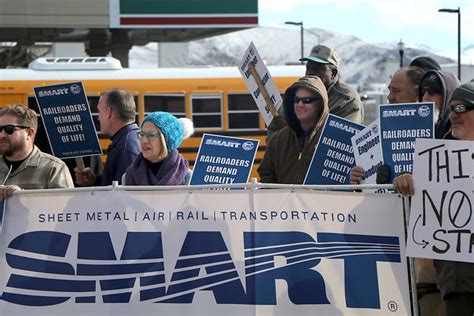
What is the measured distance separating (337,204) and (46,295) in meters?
1.63

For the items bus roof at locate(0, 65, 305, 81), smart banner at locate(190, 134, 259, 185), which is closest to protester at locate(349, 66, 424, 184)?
smart banner at locate(190, 134, 259, 185)

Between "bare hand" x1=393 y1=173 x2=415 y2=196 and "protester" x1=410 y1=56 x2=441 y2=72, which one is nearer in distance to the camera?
"bare hand" x1=393 y1=173 x2=415 y2=196

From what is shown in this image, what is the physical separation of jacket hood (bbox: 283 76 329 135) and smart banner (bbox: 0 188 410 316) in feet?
4.61

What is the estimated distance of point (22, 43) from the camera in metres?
40.5

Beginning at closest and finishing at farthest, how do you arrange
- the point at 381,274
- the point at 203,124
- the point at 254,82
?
1. the point at 381,274
2. the point at 254,82
3. the point at 203,124

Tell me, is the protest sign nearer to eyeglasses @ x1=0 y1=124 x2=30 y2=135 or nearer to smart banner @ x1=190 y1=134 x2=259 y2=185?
smart banner @ x1=190 y1=134 x2=259 y2=185

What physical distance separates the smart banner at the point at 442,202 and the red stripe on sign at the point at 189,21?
1097 inches

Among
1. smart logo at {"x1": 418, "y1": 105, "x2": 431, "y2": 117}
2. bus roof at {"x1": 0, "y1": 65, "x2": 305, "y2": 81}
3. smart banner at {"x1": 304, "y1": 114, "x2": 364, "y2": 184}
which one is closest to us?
smart logo at {"x1": 418, "y1": 105, "x2": 431, "y2": 117}

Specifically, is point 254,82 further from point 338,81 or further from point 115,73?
point 115,73

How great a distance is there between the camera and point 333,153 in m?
6.63

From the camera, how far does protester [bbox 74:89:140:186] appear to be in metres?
7.74

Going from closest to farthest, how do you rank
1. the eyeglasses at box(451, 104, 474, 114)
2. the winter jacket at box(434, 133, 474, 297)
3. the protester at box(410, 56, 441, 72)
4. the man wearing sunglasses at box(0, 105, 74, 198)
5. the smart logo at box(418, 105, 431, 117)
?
1. the winter jacket at box(434, 133, 474, 297)
2. the eyeglasses at box(451, 104, 474, 114)
3. the smart logo at box(418, 105, 431, 117)
4. the man wearing sunglasses at box(0, 105, 74, 198)
5. the protester at box(410, 56, 441, 72)

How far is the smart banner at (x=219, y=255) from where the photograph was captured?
18.8ft


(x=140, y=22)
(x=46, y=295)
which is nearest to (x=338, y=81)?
(x=46, y=295)
